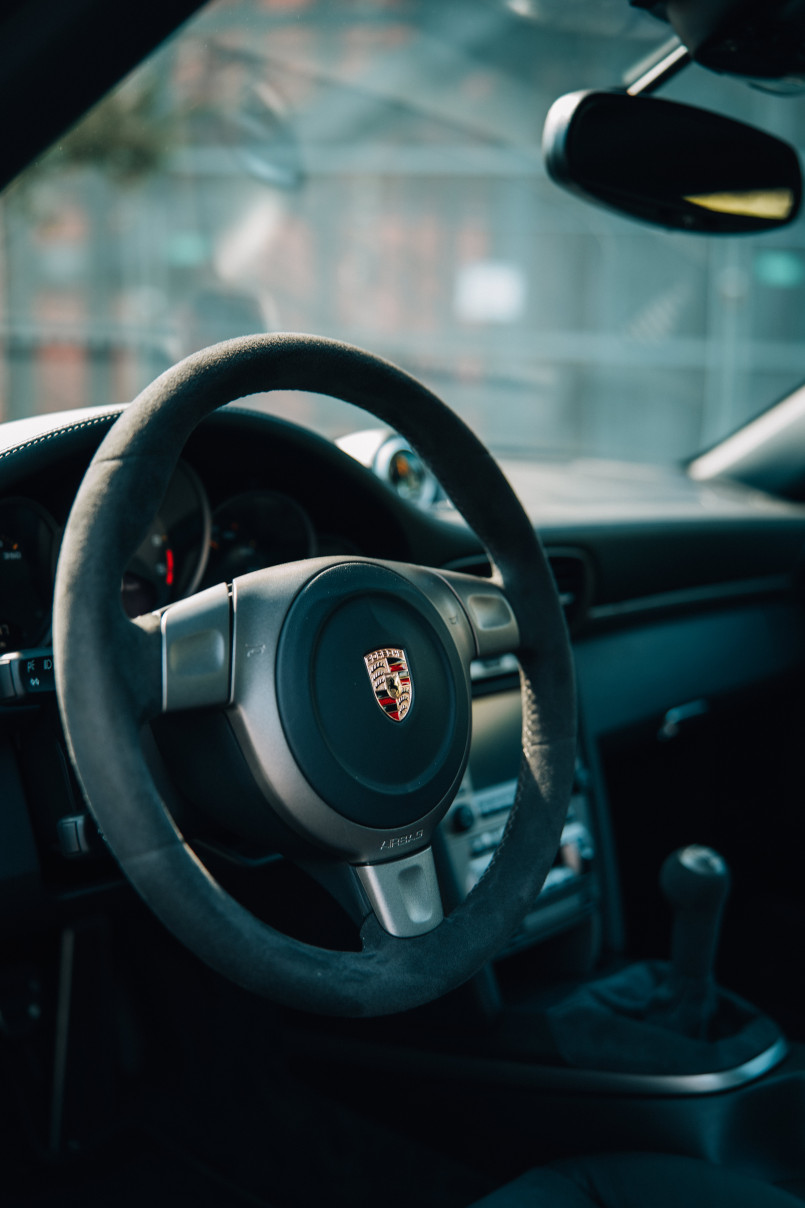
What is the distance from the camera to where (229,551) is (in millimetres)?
1694

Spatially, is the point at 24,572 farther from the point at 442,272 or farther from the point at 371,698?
the point at 442,272

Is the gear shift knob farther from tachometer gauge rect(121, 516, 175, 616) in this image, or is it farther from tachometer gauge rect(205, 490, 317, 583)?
tachometer gauge rect(121, 516, 175, 616)

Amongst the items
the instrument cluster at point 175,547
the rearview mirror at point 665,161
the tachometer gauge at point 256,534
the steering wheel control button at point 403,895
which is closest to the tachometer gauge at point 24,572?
the instrument cluster at point 175,547

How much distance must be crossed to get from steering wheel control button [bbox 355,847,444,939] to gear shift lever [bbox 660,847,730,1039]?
771 mm

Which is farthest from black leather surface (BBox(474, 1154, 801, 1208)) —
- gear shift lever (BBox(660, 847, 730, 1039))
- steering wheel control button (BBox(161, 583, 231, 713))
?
steering wheel control button (BBox(161, 583, 231, 713))

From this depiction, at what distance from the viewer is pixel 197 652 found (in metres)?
1.08

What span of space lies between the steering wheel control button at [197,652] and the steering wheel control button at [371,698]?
0.06m

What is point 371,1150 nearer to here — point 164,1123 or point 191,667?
point 164,1123

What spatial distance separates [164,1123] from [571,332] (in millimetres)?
6685

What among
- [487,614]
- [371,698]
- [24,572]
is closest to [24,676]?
[24,572]

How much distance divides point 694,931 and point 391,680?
930 mm

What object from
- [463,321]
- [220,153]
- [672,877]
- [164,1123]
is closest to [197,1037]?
[164,1123]

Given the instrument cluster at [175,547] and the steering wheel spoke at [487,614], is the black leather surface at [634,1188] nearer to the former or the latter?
the steering wheel spoke at [487,614]

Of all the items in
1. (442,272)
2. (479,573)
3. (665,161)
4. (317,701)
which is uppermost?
(665,161)
